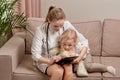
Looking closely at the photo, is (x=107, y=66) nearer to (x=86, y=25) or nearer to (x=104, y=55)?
(x=104, y=55)

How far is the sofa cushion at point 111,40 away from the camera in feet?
9.61

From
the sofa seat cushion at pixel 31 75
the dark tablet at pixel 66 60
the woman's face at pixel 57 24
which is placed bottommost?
the sofa seat cushion at pixel 31 75

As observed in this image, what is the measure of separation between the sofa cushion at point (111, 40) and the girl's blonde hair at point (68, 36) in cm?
57

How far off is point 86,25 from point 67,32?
1.83ft

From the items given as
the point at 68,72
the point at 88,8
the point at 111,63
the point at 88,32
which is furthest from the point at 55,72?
the point at 88,8

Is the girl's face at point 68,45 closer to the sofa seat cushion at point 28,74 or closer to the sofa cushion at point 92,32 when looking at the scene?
the sofa seat cushion at point 28,74

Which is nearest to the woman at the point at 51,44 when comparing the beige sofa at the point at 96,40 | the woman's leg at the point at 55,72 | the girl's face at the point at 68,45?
the woman's leg at the point at 55,72

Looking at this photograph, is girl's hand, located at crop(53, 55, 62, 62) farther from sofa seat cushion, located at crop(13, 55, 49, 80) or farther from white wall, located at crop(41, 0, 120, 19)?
white wall, located at crop(41, 0, 120, 19)

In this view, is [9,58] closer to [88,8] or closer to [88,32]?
[88,32]

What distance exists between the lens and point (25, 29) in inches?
117

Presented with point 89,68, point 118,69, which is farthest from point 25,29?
point 118,69

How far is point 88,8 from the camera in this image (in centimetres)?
339

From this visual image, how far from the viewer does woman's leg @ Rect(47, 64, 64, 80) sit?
2.34 meters

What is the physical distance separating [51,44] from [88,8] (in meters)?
1.04
